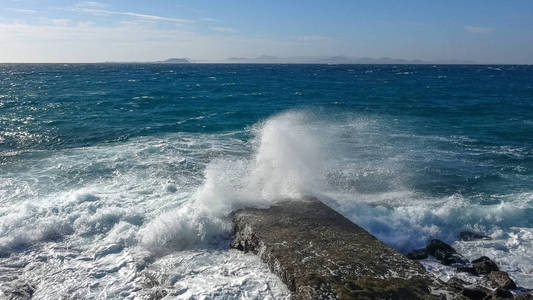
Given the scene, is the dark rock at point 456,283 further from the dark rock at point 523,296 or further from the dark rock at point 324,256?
the dark rock at point 523,296

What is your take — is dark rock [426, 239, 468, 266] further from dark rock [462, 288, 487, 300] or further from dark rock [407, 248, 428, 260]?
dark rock [462, 288, 487, 300]

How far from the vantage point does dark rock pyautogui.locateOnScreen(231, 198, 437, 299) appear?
575 centimetres

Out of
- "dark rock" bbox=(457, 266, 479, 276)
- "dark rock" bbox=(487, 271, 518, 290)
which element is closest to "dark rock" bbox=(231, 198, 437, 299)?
"dark rock" bbox=(457, 266, 479, 276)

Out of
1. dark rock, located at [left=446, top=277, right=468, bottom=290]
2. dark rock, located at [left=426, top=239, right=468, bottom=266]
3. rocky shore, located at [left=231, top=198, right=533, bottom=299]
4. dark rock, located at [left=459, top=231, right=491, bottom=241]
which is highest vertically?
rocky shore, located at [left=231, top=198, right=533, bottom=299]

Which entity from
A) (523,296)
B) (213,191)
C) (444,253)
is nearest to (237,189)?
(213,191)

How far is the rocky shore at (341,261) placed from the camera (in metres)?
5.78

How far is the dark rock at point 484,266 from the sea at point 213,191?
0.54 meters

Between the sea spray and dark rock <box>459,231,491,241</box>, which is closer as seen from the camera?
the sea spray

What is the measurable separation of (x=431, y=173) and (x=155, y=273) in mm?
10341

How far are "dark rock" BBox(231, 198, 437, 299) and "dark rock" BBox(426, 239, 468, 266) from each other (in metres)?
1.47

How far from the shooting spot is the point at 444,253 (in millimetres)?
7785

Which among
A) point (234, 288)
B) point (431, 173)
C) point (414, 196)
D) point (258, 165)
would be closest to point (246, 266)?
point (234, 288)

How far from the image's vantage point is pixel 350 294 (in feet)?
18.3


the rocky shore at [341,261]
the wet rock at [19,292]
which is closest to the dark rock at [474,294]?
the rocky shore at [341,261]
